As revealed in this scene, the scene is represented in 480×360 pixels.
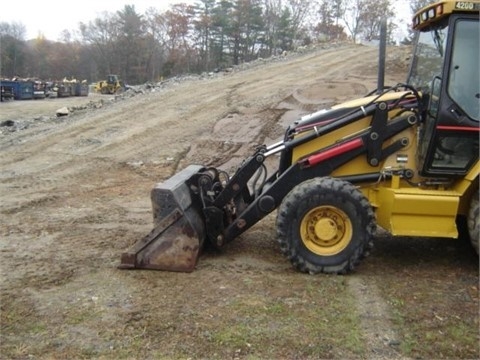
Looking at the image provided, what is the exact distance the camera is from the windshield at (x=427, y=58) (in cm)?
466

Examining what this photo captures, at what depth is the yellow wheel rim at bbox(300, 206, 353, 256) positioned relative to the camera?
4.53 metres

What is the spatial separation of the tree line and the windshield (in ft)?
119

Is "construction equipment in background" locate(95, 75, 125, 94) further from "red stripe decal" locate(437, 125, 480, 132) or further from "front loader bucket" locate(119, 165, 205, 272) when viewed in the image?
"red stripe decal" locate(437, 125, 480, 132)

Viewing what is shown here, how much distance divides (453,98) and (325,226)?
1533 mm

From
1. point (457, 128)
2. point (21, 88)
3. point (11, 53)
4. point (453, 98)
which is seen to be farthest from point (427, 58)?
point (11, 53)

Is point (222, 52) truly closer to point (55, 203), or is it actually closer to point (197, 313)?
point (55, 203)

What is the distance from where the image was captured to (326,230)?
14.9 feet

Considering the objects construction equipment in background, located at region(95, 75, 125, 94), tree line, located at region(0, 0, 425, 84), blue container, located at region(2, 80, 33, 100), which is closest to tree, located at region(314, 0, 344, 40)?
tree line, located at region(0, 0, 425, 84)

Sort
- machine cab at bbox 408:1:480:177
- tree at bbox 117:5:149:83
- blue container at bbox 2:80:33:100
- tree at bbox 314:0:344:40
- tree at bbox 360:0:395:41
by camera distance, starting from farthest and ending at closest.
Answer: tree at bbox 117:5:149:83
tree at bbox 314:0:344:40
tree at bbox 360:0:395:41
blue container at bbox 2:80:33:100
machine cab at bbox 408:1:480:177

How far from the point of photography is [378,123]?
471 centimetres

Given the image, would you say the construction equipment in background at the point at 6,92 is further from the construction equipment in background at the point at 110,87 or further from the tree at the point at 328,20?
the tree at the point at 328,20

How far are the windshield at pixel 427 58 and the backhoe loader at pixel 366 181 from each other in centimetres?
2

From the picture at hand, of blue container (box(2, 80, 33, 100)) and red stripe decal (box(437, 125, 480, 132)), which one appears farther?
blue container (box(2, 80, 33, 100))

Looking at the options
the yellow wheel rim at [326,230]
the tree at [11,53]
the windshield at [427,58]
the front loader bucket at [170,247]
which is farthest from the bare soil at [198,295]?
the tree at [11,53]
